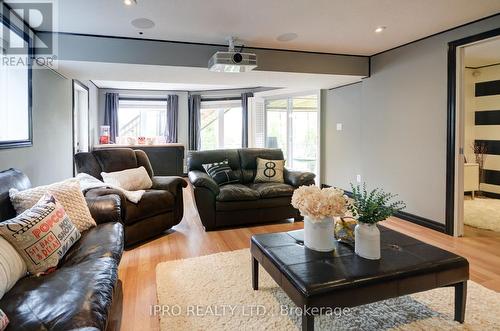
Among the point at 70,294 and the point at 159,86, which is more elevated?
the point at 159,86

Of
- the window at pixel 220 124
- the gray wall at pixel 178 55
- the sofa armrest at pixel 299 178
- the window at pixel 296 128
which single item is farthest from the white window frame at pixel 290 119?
the sofa armrest at pixel 299 178

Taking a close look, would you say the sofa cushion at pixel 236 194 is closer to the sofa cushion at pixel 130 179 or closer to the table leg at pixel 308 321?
the sofa cushion at pixel 130 179

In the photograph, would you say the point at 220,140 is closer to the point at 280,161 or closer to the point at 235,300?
the point at 280,161

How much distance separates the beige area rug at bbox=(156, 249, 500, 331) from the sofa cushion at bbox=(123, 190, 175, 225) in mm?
834

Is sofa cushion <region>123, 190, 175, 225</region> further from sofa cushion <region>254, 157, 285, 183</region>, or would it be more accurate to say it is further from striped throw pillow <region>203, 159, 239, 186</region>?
sofa cushion <region>254, 157, 285, 183</region>

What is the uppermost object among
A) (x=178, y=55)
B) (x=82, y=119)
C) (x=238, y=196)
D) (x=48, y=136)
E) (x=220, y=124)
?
(x=178, y=55)

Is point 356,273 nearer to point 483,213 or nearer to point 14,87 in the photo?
point 14,87

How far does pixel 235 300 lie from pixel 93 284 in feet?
3.20

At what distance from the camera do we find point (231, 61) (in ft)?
11.2

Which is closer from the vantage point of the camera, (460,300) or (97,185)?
(460,300)

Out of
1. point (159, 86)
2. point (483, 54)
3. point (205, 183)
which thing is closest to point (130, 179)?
point (205, 183)

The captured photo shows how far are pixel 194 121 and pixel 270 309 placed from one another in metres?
6.56

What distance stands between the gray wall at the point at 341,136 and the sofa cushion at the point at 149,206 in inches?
127

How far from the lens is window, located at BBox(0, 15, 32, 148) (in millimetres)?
2543
